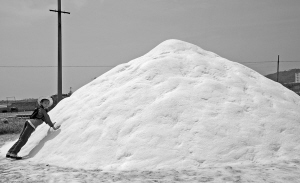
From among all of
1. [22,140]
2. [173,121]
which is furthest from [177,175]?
[22,140]

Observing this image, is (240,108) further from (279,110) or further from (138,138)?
(138,138)

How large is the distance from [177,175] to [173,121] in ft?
3.85

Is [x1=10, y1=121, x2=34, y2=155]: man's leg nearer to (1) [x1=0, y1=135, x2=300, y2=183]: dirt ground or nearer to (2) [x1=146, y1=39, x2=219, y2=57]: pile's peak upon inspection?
(1) [x1=0, y1=135, x2=300, y2=183]: dirt ground

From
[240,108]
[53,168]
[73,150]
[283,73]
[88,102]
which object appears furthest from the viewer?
[283,73]

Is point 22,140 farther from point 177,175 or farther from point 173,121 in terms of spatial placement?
point 177,175

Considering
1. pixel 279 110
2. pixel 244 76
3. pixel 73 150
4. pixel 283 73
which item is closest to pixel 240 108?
pixel 279 110

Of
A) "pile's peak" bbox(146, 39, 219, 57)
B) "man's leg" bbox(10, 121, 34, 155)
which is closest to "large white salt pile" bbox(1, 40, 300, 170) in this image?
"man's leg" bbox(10, 121, 34, 155)

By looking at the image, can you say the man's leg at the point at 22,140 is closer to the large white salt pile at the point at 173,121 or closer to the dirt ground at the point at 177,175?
the large white salt pile at the point at 173,121

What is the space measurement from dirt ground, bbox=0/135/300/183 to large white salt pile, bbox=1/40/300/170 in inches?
7.8

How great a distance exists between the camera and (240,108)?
4.91 m

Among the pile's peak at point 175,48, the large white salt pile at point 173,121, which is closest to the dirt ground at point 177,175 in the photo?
the large white salt pile at point 173,121

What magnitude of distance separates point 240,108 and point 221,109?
1.23ft

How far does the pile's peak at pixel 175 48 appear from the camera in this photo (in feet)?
22.0

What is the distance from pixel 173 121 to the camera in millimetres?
4586
